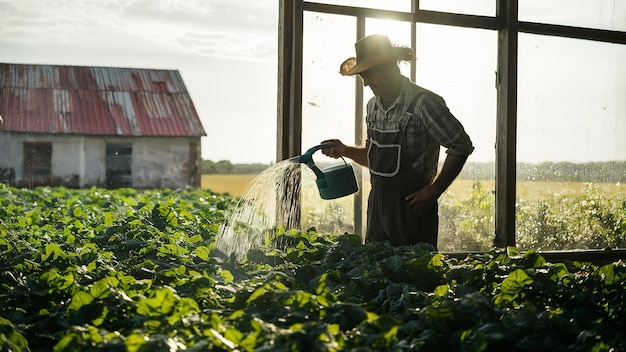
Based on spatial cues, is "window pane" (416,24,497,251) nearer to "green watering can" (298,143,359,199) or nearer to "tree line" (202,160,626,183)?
"tree line" (202,160,626,183)

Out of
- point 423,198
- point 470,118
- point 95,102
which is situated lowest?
point 423,198

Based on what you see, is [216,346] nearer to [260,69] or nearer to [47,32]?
[47,32]

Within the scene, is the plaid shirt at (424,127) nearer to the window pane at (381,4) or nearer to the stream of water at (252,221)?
the stream of water at (252,221)

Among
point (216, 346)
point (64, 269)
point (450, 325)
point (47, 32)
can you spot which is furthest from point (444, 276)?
point (47, 32)

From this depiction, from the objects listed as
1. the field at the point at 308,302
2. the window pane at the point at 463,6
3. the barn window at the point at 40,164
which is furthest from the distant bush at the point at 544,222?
the barn window at the point at 40,164

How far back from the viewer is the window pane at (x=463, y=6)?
5.49 metres

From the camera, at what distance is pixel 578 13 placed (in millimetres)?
6051

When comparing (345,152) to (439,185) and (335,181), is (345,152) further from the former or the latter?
(439,185)

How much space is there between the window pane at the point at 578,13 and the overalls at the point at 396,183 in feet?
7.47

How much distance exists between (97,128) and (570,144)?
525 inches

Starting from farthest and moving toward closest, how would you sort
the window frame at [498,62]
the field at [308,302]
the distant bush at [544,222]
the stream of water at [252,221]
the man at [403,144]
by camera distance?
the distant bush at [544,222] → the window frame at [498,62] → the man at [403,144] → the stream of water at [252,221] → the field at [308,302]

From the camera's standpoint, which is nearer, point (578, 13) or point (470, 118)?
point (470, 118)

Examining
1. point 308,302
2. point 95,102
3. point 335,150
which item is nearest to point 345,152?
point 335,150

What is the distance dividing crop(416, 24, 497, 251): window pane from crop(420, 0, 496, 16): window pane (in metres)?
0.12
